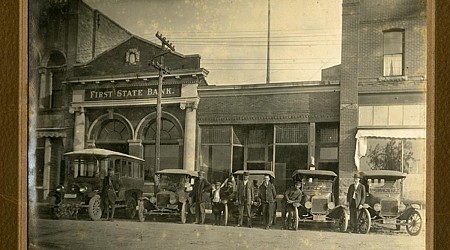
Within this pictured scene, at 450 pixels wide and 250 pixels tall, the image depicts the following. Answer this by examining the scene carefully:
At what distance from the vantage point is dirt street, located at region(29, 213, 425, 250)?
3053 millimetres

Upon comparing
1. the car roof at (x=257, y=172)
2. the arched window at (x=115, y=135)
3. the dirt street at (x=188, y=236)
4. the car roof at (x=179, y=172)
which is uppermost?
the arched window at (x=115, y=135)

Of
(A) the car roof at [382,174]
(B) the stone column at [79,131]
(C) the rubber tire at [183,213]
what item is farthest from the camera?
(B) the stone column at [79,131]

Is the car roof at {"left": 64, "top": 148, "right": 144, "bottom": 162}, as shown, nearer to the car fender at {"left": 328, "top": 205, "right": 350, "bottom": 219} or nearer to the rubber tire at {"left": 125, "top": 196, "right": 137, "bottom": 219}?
the rubber tire at {"left": 125, "top": 196, "right": 137, "bottom": 219}

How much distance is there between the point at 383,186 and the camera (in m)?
3.06

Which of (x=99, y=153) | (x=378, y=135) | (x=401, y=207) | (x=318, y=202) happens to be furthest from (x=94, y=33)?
(x=401, y=207)

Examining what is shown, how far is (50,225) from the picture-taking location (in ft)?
11.6

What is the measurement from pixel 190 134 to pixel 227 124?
0.20 m

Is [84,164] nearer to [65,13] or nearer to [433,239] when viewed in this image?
[65,13]

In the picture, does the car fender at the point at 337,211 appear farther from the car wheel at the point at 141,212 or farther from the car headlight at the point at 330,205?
the car wheel at the point at 141,212

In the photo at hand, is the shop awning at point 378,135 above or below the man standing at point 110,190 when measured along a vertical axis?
above

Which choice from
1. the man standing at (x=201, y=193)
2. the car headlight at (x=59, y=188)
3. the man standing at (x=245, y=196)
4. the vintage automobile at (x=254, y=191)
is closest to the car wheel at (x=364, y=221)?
the vintage automobile at (x=254, y=191)

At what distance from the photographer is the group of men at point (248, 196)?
3.13 meters

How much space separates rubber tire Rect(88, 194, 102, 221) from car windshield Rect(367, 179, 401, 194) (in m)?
1.42
